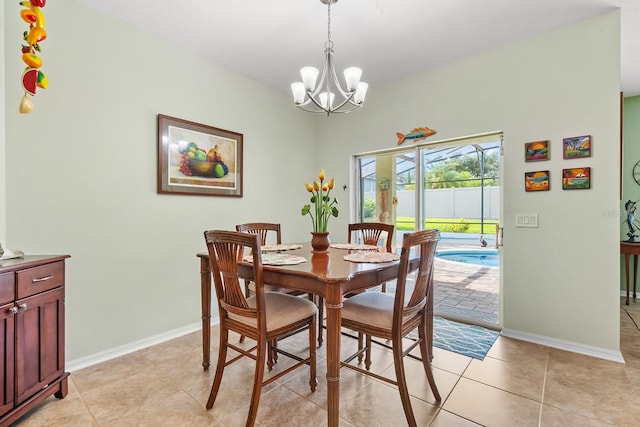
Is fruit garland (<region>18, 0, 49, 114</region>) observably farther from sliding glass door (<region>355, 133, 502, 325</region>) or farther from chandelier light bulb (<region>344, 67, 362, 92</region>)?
sliding glass door (<region>355, 133, 502, 325</region>)

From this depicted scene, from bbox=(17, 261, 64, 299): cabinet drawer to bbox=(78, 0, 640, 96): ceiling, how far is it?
6.30 ft

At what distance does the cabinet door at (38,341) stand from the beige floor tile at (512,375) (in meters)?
2.59

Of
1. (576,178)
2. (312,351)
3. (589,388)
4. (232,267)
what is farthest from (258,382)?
(576,178)

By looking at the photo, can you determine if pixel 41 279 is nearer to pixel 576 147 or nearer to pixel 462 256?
pixel 576 147

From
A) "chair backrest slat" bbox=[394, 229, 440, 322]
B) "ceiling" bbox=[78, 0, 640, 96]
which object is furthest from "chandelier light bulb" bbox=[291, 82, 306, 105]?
"chair backrest slat" bbox=[394, 229, 440, 322]

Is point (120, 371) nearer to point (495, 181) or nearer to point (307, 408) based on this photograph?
point (307, 408)

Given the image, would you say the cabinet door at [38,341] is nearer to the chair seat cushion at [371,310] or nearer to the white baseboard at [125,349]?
the white baseboard at [125,349]

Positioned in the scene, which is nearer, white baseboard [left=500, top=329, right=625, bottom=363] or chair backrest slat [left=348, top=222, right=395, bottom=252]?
white baseboard [left=500, top=329, right=625, bottom=363]

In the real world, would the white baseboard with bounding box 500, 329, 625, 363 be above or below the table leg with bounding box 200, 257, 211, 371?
below

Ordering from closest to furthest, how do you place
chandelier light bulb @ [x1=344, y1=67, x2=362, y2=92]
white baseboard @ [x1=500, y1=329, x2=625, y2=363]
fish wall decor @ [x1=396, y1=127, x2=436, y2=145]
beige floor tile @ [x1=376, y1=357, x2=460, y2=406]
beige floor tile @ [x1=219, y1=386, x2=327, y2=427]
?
beige floor tile @ [x1=219, y1=386, x2=327, y2=427], beige floor tile @ [x1=376, y1=357, x2=460, y2=406], chandelier light bulb @ [x1=344, y1=67, x2=362, y2=92], white baseboard @ [x1=500, y1=329, x2=625, y2=363], fish wall decor @ [x1=396, y1=127, x2=436, y2=145]

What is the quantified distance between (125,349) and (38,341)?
85 centimetres

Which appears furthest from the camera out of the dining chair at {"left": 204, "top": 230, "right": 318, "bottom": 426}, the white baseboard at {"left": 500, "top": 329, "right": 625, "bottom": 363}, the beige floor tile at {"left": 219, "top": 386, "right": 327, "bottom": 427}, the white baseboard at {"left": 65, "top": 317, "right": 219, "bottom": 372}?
the white baseboard at {"left": 500, "top": 329, "right": 625, "bottom": 363}

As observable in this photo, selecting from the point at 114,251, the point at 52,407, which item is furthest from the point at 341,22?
the point at 52,407

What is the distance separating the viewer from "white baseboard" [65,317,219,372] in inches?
85.0
